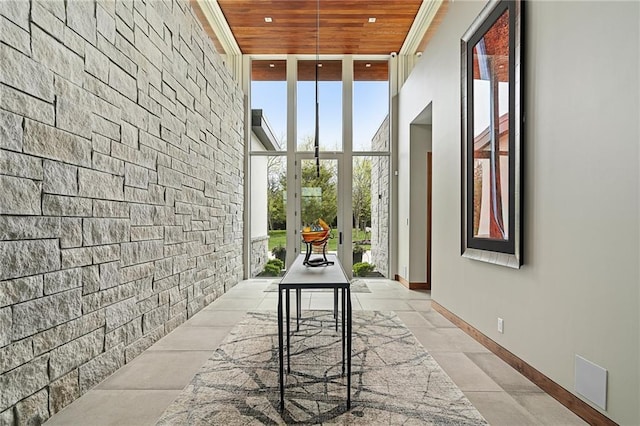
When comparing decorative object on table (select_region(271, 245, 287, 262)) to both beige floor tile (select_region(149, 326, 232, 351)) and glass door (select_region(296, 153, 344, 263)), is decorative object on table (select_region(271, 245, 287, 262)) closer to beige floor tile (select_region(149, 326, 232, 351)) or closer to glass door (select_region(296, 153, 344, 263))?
glass door (select_region(296, 153, 344, 263))

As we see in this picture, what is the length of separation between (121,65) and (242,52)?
450 cm

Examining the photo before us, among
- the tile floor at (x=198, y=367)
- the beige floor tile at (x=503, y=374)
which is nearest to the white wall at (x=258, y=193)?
the tile floor at (x=198, y=367)

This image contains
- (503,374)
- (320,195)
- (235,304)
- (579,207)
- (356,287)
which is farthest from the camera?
(320,195)

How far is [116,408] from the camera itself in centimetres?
216

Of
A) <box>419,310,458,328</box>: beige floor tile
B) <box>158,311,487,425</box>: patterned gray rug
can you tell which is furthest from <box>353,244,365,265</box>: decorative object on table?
<box>158,311,487,425</box>: patterned gray rug

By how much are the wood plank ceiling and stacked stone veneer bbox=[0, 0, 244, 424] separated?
1.53 metres

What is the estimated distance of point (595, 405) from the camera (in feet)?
6.44

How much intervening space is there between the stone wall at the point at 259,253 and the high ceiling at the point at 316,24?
332cm

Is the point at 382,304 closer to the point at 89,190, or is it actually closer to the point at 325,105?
the point at 89,190

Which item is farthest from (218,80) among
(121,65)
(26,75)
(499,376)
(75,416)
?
(499,376)

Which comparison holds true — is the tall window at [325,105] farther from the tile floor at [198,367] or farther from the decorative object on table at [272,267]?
the tile floor at [198,367]

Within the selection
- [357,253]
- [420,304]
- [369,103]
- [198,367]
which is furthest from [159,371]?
[369,103]

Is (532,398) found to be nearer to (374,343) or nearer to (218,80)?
(374,343)

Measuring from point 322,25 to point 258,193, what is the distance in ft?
9.76
